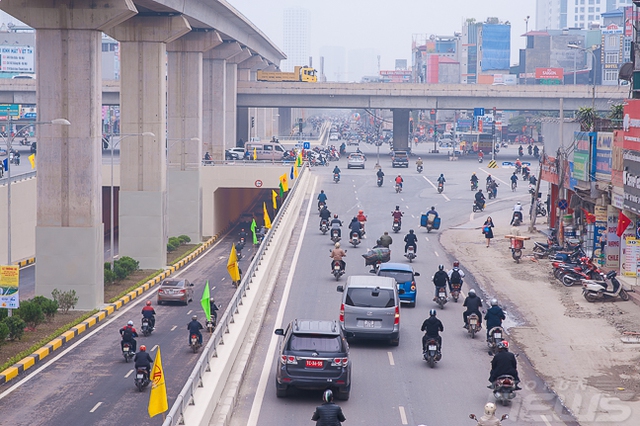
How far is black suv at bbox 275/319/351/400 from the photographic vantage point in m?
18.1

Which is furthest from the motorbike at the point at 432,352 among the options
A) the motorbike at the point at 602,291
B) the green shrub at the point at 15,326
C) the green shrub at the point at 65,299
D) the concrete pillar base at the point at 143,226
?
the concrete pillar base at the point at 143,226

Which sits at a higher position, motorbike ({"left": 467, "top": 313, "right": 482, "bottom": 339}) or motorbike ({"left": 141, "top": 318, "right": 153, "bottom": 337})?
motorbike ({"left": 467, "top": 313, "right": 482, "bottom": 339})

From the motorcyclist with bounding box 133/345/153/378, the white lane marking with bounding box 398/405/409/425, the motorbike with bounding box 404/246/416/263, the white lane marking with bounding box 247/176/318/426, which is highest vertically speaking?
the motorbike with bounding box 404/246/416/263

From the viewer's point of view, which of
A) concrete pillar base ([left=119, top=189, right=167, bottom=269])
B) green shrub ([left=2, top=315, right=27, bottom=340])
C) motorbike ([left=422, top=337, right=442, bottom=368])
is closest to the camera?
motorbike ([left=422, top=337, right=442, bottom=368])

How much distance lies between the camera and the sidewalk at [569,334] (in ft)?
64.5

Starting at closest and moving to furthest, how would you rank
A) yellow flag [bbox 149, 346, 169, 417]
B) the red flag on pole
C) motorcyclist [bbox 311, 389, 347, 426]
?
motorcyclist [bbox 311, 389, 347, 426] → yellow flag [bbox 149, 346, 169, 417] → the red flag on pole

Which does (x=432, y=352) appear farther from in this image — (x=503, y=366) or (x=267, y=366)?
(x=267, y=366)

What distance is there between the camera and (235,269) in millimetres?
30422

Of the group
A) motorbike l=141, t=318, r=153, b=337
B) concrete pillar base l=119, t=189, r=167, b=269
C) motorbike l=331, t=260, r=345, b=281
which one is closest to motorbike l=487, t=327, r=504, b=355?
motorbike l=331, t=260, r=345, b=281

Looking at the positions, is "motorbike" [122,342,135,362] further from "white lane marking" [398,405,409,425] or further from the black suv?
"white lane marking" [398,405,409,425]

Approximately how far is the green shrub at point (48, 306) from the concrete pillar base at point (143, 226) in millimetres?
14229

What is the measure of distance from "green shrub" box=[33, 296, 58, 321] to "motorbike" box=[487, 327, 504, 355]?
1648cm

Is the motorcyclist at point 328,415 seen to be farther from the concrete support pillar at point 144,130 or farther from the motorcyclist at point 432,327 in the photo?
the concrete support pillar at point 144,130

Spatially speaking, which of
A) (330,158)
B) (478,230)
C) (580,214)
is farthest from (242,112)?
(580,214)
